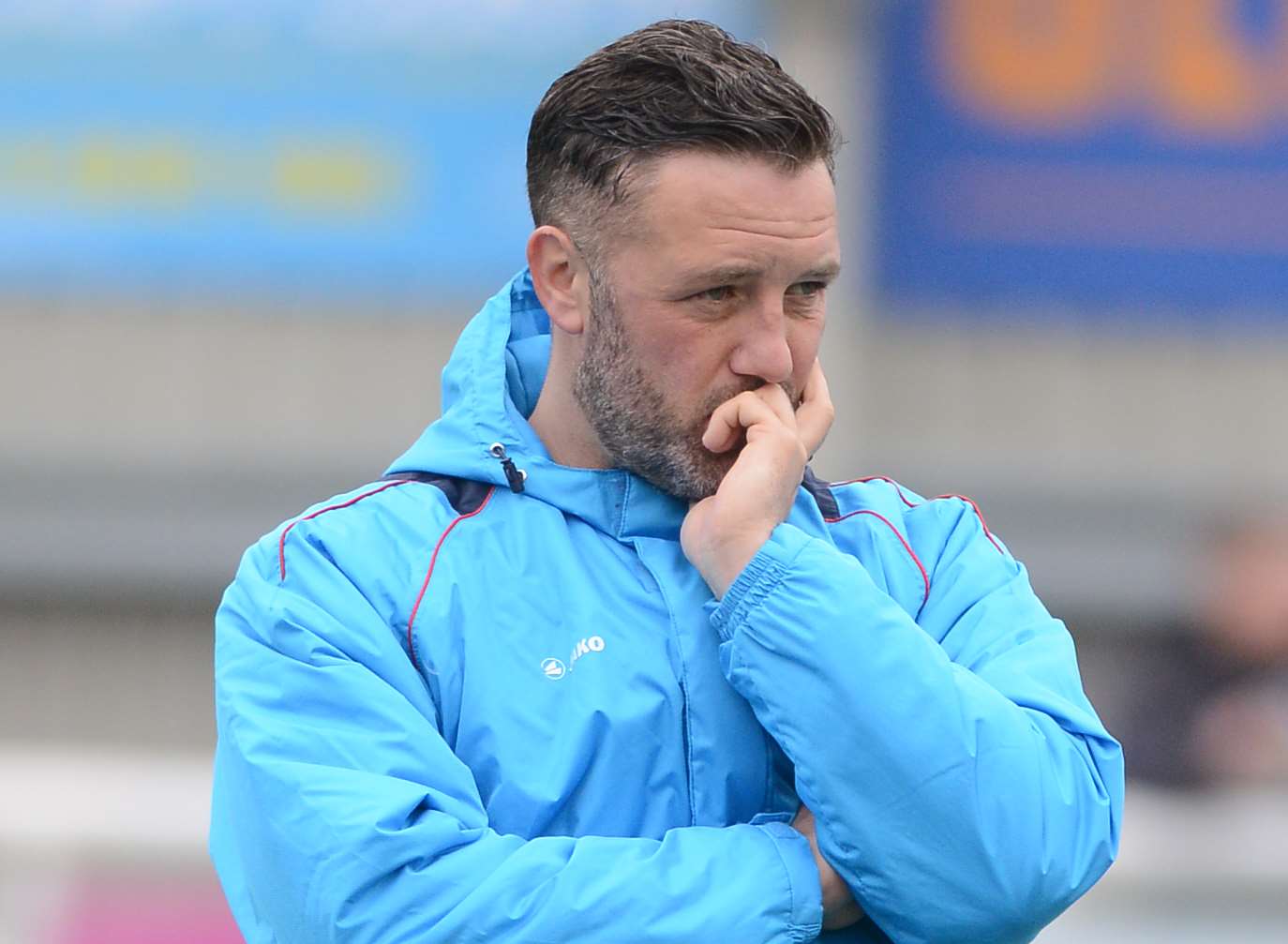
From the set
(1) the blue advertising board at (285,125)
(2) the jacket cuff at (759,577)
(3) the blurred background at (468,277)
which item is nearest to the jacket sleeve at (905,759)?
(2) the jacket cuff at (759,577)

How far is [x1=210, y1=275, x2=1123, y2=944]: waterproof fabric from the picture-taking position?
5.59 feet

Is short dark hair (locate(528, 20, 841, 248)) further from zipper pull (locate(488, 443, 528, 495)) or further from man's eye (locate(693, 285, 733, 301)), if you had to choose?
zipper pull (locate(488, 443, 528, 495))

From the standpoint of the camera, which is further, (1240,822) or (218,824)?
(1240,822)

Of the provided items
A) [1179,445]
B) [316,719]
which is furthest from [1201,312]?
[316,719]

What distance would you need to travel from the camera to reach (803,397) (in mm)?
2047

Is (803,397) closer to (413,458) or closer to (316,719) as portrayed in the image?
(413,458)

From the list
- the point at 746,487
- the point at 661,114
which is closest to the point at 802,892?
the point at 746,487

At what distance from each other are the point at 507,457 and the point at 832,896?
56 centimetres

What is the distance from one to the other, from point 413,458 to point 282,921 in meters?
0.50

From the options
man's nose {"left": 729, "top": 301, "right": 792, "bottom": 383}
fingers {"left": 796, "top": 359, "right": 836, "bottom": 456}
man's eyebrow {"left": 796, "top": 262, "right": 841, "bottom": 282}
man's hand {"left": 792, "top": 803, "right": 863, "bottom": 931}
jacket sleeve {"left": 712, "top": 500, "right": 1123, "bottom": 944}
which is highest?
man's eyebrow {"left": 796, "top": 262, "right": 841, "bottom": 282}

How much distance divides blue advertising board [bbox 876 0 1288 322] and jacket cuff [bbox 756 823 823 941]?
554 centimetres

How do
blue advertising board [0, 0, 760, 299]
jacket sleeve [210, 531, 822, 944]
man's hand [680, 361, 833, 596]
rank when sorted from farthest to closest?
blue advertising board [0, 0, 760, 299] → man's hand [680, 361, 833, 596] → jacket sleeve [210, 531, 822, 944]

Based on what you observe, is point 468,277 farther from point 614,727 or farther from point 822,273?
point 614,727

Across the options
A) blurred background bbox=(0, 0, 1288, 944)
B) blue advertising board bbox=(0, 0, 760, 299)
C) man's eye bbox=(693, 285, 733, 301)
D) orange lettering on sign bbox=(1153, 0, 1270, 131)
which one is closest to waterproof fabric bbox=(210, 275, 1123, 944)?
man's eye bbox=(693, 285, 733, 301)
